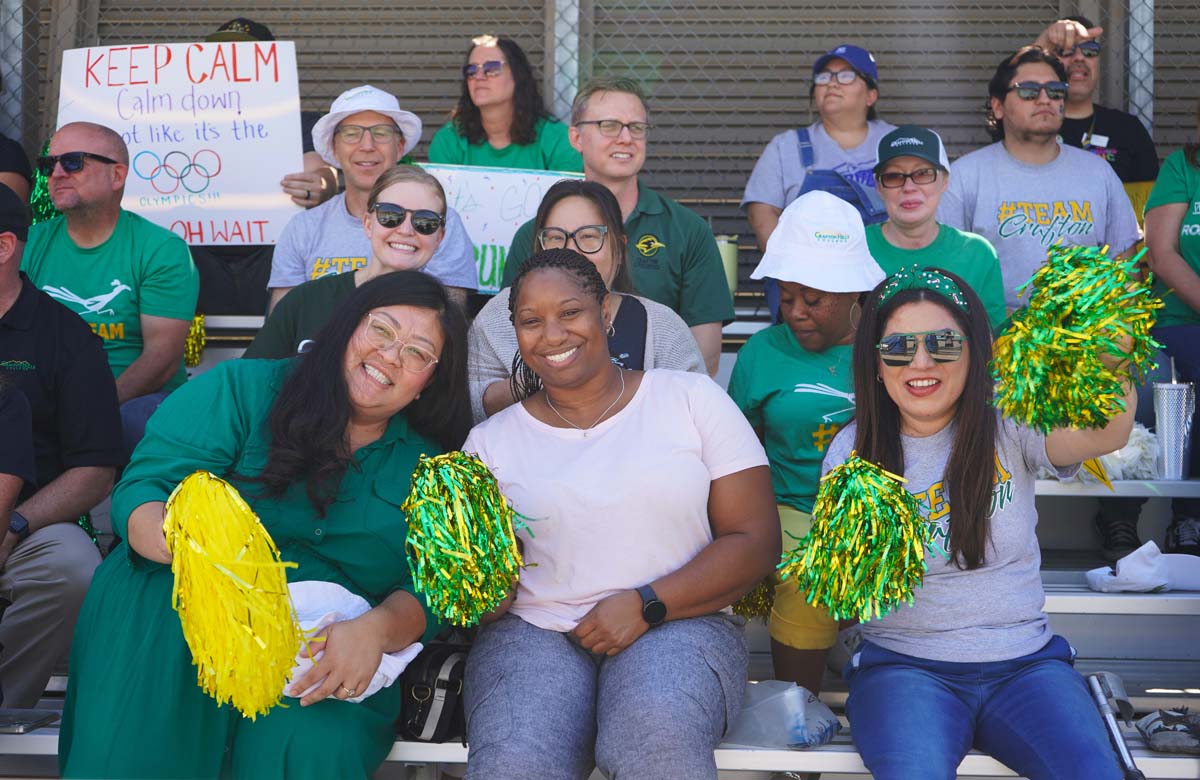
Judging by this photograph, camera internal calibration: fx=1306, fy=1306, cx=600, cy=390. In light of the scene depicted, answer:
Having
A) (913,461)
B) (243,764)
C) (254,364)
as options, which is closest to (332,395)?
(254,364)

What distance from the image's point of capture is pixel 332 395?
282 cm

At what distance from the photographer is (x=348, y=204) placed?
4.54 metres

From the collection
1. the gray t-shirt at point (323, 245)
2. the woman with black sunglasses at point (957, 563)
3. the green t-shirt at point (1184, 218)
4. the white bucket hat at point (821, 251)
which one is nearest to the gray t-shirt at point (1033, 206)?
the green t-shirt at point (1184, 218)

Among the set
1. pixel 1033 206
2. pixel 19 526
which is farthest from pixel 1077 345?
pixel 19 526

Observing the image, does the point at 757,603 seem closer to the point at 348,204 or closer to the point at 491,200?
the point at 348,204

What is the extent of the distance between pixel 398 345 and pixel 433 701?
76 centimetres

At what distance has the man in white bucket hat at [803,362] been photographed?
3.40 metres

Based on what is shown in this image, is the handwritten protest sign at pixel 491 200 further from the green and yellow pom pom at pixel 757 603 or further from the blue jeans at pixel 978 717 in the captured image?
the blue jeans at pixel 978 717

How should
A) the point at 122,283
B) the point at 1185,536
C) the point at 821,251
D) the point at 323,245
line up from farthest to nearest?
the point at 323,245
the point at 122,283
the point at 1185,536
the point at 821,251

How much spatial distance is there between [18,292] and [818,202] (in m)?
2.29

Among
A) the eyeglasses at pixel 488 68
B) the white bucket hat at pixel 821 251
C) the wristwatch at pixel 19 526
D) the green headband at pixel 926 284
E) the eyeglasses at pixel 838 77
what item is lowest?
the wristwatch at pixel 19 526

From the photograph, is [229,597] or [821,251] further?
[821,251]

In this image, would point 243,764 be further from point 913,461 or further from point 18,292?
point 18,292

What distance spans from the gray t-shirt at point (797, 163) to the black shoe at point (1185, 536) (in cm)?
170
